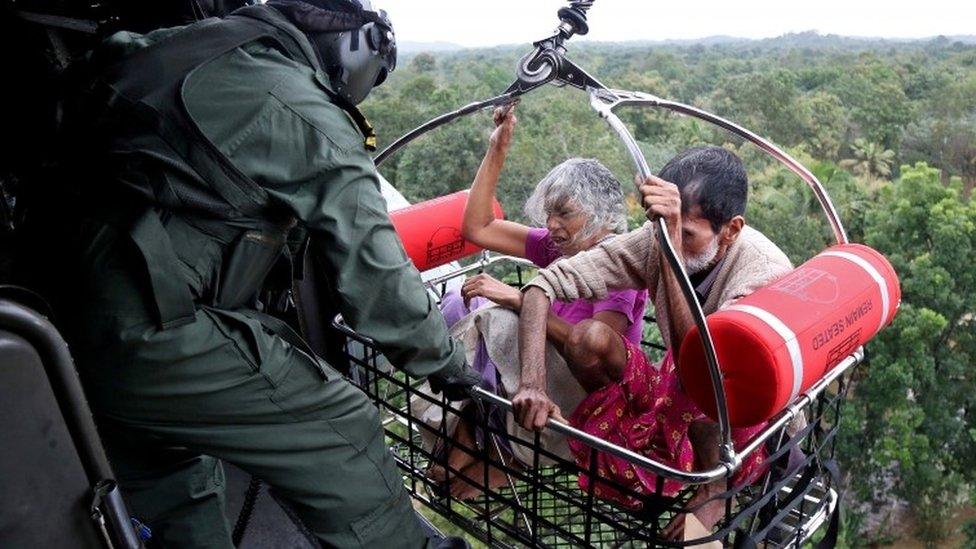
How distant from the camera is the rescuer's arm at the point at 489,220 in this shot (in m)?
2.67

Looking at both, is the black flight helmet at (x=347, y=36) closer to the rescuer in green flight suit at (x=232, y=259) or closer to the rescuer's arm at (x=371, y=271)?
the rescuer in green flight suit at (x=232, y=259)

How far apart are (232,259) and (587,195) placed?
1.31 meters

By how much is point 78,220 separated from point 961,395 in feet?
65.6

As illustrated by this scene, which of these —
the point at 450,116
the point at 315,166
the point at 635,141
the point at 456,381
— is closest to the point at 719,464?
the point at 456,381

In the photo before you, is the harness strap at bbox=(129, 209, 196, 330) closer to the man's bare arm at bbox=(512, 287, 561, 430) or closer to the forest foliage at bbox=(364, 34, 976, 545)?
the man's bare arm at bbox=(512, 287, 561, 430)

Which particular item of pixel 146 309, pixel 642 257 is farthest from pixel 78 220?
pixel 642 257

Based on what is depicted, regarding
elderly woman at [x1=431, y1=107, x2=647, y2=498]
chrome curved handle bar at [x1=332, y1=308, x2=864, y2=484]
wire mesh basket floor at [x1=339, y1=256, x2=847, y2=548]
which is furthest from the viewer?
elderly woman at [x1=431, y1=107, x2=647, y2=498]

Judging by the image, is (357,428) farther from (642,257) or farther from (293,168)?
(642,257)

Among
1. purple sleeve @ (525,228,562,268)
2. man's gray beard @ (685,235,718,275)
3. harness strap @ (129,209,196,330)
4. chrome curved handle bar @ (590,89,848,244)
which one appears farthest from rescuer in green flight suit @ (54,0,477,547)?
purple sleeve @ (525,228,562,268)

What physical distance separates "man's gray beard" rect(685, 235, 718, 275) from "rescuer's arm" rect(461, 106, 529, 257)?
2.41 ft

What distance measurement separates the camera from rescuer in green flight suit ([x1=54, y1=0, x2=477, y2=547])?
1504 mm

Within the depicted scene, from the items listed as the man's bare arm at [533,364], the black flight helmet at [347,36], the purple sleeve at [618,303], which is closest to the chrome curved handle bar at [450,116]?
the black flight helmet at [347,36]

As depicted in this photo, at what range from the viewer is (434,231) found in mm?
2861

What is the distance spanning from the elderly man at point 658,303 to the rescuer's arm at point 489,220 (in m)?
0.58
